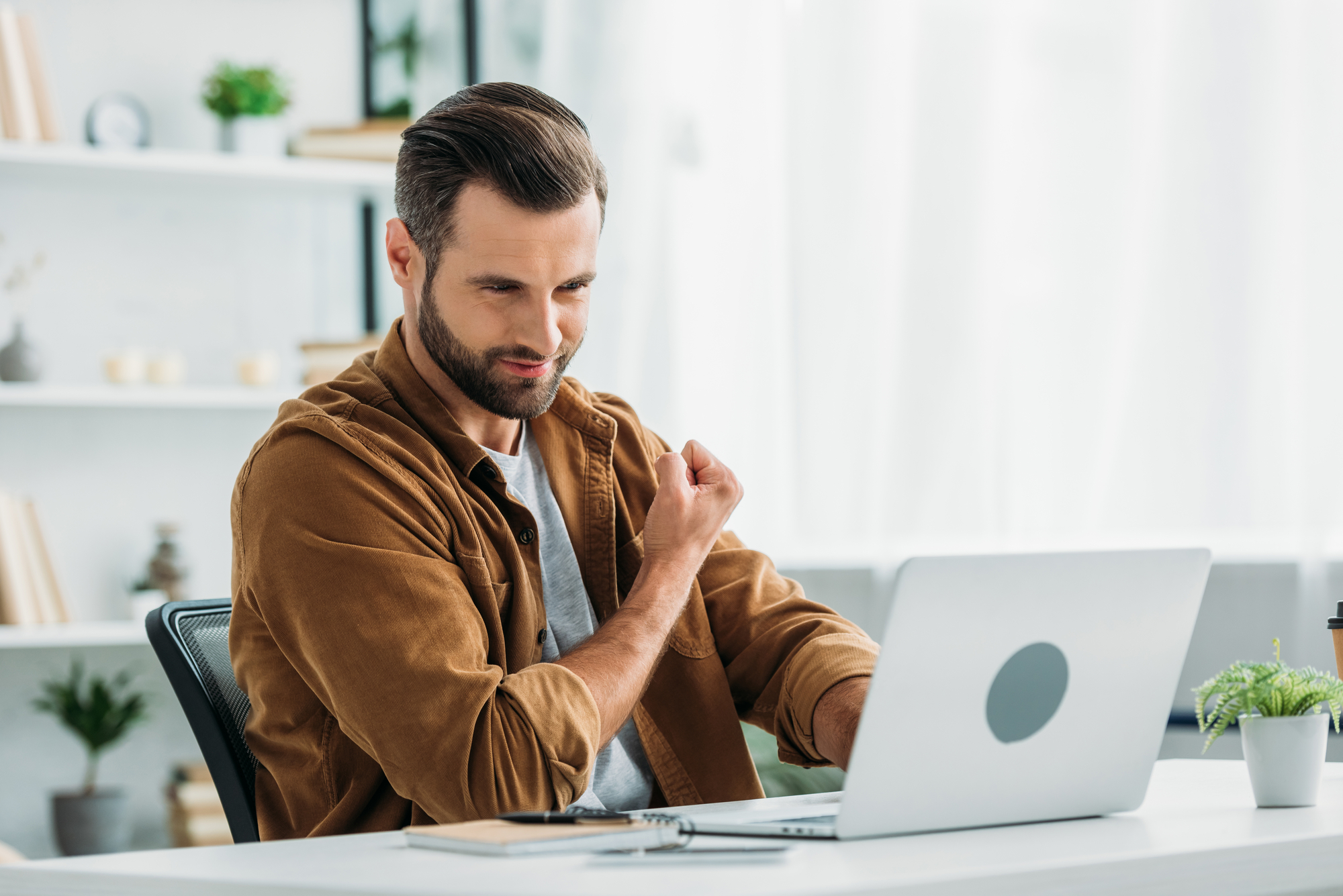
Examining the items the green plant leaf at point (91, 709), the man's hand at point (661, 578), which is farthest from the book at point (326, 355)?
the man's hand at point (661, 578)

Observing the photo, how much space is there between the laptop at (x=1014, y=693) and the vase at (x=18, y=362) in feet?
7.19

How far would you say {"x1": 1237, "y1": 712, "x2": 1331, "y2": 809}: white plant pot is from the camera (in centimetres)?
98

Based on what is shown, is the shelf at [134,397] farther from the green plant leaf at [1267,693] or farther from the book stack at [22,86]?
the green plant leaf at [1267,693]

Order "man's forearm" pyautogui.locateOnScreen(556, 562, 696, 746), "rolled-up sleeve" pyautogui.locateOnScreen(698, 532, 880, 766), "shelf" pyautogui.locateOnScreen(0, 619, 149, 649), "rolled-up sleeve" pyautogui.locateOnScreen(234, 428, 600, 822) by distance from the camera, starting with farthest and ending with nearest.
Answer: "shelf" pyautogui.locateOnScreen(0, 619, 149, 649)
"rolled-up sleeve" pyautogui.locateOnScreen(698, 532, 880, 766)
"man's forearm" pyautogui.locateOnScreen(556, 562, 696, 746)
"rolled-up sleeve" pyautogui.locateOnScreen(234, 428, 600, 822)

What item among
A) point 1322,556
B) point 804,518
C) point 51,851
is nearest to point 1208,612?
point 1322,556

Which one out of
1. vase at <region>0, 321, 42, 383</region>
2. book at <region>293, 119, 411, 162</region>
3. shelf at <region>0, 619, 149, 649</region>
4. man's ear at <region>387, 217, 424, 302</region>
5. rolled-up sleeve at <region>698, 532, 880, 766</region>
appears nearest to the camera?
rolled-up sleeve at <region>698, 532, 880, 766</region>

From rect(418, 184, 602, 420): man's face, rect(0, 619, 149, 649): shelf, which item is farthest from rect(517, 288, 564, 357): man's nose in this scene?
rect(0, 619, 149, 649): shelf

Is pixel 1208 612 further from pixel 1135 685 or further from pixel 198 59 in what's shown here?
pixel 198 59

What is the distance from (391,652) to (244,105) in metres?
2.05

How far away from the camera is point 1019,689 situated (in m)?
0.88

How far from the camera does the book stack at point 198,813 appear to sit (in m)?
2.69

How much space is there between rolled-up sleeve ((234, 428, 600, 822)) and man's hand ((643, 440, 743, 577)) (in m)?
0.19

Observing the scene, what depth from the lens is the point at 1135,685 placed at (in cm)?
93

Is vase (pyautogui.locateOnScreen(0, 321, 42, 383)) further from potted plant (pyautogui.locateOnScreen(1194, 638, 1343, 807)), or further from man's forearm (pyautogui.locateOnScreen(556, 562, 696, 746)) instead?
potted plant (pyautogui.locateOnScreen(1194, 638, 1343, 807))
